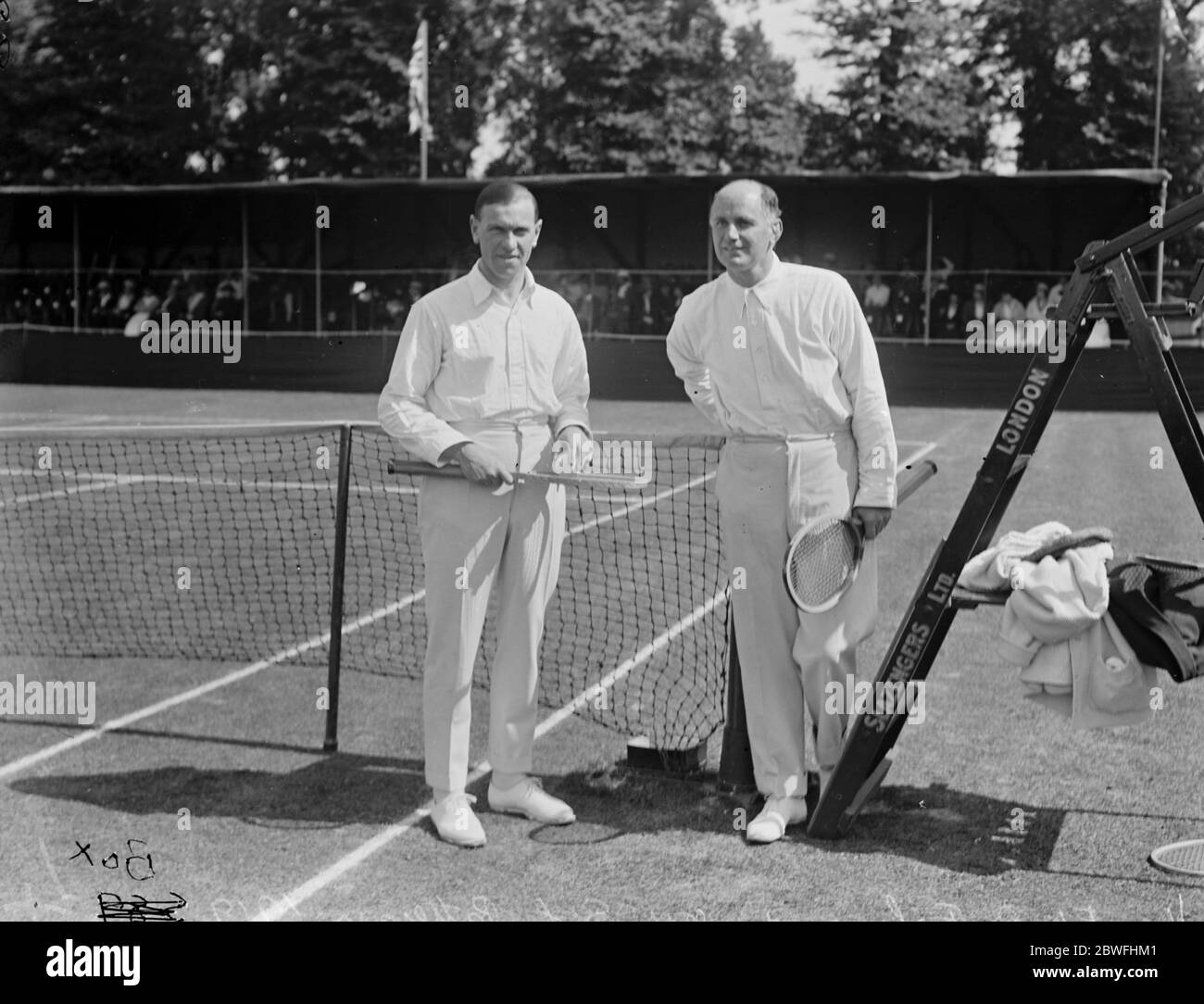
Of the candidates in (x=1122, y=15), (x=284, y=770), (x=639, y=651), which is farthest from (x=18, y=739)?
(x=1122, y=15)

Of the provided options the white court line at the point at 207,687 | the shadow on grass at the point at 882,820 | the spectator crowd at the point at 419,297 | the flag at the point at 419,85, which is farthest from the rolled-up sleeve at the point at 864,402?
the flag at the point at 419,85

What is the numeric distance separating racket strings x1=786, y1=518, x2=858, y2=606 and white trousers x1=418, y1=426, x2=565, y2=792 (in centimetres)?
80

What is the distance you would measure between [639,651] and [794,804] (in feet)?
8.96

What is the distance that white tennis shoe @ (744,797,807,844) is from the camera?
15.7 feet

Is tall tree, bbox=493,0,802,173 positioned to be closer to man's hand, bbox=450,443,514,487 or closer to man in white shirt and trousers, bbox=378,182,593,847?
man in white shirt and trousers, bbox=378,182,593,847

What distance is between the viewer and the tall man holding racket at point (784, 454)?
474 cm

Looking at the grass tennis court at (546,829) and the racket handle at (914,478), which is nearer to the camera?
the grass tennis court at (546,829)

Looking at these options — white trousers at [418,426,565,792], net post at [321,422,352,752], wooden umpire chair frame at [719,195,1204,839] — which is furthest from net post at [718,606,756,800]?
net post at [321,422,352,752]

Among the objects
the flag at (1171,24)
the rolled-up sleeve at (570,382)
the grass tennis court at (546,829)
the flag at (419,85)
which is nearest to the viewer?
the grass tennis court at (546,829)

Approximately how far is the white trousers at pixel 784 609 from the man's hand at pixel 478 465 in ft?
2.33

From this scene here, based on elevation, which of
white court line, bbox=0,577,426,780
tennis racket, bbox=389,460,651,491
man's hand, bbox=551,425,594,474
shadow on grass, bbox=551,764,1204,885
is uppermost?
man's hand, bbox=551,425,594,474

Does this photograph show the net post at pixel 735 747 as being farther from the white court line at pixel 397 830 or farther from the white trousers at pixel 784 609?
the white court line at pixel 397 830

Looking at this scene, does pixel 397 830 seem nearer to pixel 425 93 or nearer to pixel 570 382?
pixel 570 382

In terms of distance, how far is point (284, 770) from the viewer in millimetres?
5672
